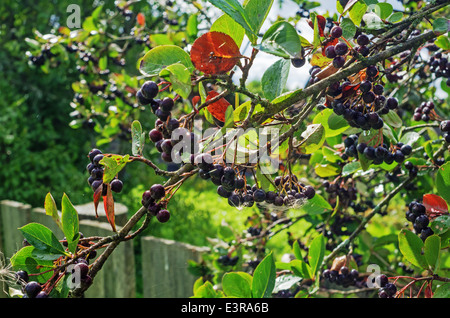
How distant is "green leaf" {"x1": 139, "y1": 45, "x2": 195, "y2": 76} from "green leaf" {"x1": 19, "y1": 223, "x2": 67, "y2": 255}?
30 centimetres

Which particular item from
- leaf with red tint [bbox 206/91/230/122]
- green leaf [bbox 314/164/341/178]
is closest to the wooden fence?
green leaf [bbox 314/164/341/178]

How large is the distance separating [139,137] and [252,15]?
26 centimetres

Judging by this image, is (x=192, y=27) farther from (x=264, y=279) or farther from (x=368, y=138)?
(x=264, y=279)

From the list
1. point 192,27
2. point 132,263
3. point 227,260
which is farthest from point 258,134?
point 132,263

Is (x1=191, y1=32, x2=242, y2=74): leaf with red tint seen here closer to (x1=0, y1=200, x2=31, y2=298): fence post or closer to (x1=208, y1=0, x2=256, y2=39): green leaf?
(x1=208, y1=0, x2=256, y2=39): green leaf

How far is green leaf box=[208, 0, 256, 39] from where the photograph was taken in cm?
55

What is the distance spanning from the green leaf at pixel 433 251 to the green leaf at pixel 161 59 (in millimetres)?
512

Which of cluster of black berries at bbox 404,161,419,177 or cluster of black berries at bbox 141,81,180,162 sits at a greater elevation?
cluster of black berries at bbox 141,81,180,162

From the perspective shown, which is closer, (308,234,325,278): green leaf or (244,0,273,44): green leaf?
(244,0,273,44): green leaf

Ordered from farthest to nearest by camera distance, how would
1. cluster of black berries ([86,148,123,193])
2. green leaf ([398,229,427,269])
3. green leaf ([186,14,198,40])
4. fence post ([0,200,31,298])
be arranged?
fence post ([0,200,31,298]), green leaf ([186,14,198,40]), green leaf ([398,229,427,269]), cluster of black berries ([86,148,123,193])

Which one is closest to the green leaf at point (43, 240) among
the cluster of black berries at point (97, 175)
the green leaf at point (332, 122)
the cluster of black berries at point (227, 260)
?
the cluster of black berries at point (97, 175)
